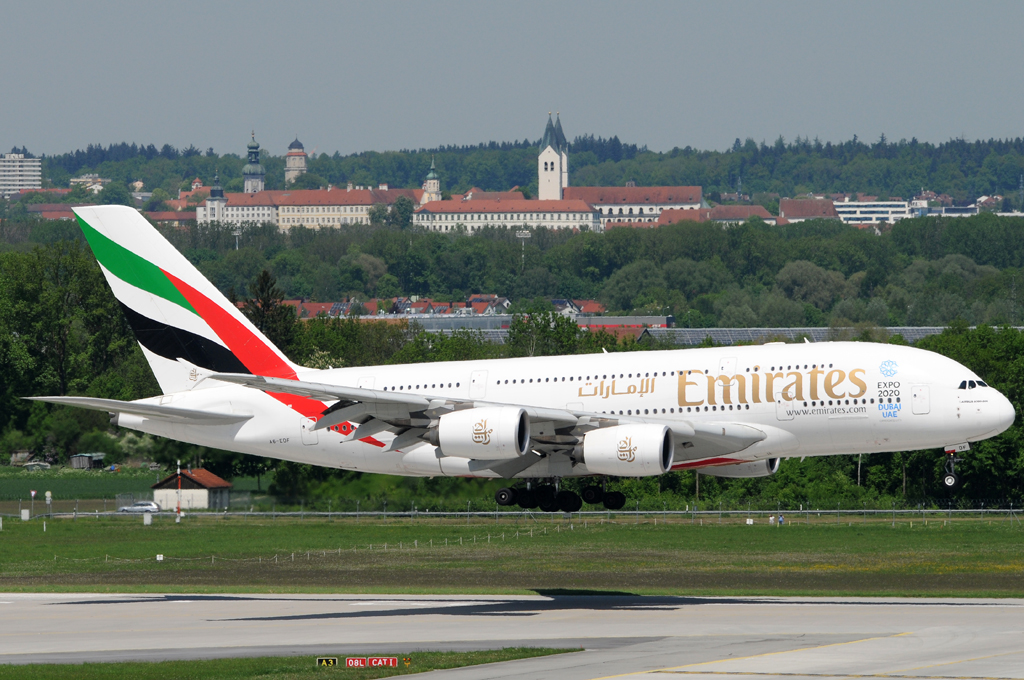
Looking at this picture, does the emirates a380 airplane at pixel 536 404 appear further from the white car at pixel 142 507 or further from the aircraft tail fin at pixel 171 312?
the white car at pixel 142 507

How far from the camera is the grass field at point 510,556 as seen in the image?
78188 millimetres

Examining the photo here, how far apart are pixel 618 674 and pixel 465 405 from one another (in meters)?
15.9

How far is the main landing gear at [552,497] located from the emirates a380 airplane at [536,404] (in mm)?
71

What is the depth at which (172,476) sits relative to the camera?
117m

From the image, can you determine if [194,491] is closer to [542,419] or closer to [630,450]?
[542,419]

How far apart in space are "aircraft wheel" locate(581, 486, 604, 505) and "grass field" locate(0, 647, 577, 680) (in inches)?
404

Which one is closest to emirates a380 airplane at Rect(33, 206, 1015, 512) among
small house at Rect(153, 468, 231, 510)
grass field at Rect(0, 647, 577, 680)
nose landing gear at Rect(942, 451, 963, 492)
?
nose landing gear at Rect(942, 451, 963, 492)

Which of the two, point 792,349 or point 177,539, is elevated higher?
point 792,349

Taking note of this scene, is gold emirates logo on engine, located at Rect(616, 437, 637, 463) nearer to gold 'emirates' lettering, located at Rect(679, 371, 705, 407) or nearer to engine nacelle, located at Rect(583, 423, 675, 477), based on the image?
engine nacelle, located at Rect(583, 423, 675, 477)

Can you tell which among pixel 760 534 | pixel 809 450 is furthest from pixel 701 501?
pixel 809 450

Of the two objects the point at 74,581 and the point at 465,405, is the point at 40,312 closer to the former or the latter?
the point at 74,581

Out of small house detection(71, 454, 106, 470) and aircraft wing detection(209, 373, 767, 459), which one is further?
small house detection(71, 454, 106, 470)

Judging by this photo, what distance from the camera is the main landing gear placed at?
61375 mm

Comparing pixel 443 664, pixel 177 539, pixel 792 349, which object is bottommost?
pixel 177 539
